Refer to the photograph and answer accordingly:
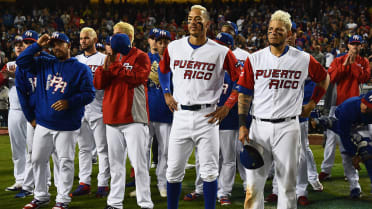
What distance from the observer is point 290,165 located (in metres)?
4.22

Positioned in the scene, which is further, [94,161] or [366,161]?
[94,161]

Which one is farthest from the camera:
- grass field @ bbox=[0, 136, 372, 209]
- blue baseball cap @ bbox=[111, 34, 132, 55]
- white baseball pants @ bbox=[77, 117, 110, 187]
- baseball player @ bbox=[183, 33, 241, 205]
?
white baseball pants @ bbox=[77, 117, 110, 187]

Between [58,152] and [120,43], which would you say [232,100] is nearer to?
[120,43]

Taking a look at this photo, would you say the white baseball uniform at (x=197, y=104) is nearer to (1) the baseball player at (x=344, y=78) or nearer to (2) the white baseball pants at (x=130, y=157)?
(2) the white baseball pants at (x=130, y=157)

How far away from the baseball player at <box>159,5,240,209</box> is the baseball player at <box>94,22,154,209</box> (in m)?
0.69

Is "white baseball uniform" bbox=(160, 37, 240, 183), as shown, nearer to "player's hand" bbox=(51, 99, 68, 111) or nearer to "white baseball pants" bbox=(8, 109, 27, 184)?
"player's hand" bbox=(51, 99, 68, 111)

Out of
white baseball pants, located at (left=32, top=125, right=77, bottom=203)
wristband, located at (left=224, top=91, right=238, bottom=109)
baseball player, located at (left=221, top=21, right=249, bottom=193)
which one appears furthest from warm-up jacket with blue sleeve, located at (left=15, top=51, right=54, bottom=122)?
baseball player, located at (left=221, top=21, right=249, bottom=193)

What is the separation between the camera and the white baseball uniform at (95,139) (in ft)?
20.1

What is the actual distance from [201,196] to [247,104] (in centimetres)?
216

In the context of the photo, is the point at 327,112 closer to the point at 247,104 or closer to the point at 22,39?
the point at 247,104

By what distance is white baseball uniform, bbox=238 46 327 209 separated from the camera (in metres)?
4.21

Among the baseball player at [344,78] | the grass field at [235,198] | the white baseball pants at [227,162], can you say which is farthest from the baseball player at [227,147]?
the baseball player at [344,78]

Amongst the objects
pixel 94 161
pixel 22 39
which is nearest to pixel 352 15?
pixel 94 161

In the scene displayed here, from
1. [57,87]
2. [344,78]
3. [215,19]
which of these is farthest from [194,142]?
[215,19]
